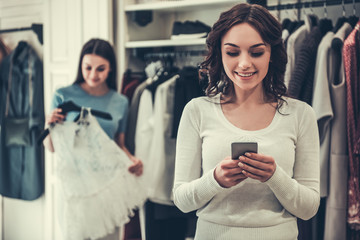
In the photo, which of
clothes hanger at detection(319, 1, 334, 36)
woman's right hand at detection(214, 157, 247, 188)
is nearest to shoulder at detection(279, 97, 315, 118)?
woman's right hand at detection(214, 157, 247, 188)

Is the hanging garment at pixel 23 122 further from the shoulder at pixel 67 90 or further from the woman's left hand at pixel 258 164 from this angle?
the woman's left hand at pixel 258 164

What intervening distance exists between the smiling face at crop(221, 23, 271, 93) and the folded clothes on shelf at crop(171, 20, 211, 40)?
1422mm

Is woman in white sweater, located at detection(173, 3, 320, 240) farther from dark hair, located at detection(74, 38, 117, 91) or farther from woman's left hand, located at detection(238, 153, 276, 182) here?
dark hair, located at detection(74, 38, 117, 91)

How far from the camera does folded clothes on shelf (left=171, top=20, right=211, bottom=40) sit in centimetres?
253

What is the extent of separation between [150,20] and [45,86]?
2.65ft

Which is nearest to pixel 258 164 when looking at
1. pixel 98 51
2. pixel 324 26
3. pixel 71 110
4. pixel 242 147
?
pixel 242 147

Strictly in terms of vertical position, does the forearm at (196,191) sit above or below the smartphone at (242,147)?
below

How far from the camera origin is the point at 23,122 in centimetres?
293

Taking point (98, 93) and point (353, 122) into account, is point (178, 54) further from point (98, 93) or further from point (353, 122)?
point (353, 122)

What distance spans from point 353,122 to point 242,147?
97 cm

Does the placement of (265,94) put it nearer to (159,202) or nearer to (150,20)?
(159,202)

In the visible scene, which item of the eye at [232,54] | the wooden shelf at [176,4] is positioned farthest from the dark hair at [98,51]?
the eye at [232,54]

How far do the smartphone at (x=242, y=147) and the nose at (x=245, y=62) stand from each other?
0.20 metres

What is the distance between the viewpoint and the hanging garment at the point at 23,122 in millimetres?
2939
